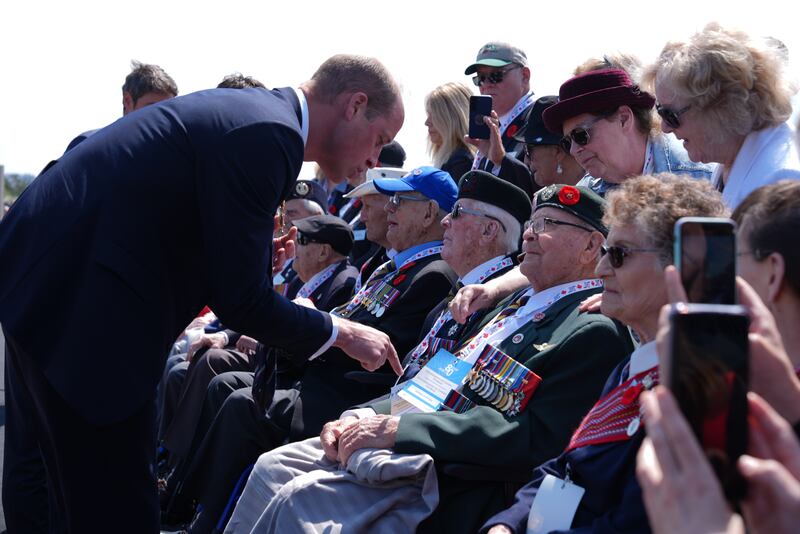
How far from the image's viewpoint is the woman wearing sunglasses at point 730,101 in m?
3.06

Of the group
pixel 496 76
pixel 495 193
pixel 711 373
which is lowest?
pixel 495 193

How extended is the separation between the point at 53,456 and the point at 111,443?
0.66 ft

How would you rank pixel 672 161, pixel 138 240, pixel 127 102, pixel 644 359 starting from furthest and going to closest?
pixel 127 102 → pixel 672 161 → pixel 138 240 → pixel 644 359

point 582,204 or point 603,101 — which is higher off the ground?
point 603,101

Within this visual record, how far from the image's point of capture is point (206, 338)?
18.3 feet

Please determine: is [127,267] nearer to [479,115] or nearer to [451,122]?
[479,115]

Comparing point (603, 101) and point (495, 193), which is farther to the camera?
point (495, 193)

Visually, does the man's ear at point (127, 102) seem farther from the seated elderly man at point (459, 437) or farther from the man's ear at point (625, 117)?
the man's ear at point (625, 117)

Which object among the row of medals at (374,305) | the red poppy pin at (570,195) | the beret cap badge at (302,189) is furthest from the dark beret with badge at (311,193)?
the red poppy pin at (570,195)

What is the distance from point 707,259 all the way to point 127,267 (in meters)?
1.91

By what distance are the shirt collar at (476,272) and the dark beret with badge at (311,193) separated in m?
2.66

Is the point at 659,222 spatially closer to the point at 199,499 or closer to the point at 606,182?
the point at 606,182

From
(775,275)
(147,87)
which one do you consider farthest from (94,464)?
(147,87)

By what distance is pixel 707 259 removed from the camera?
1131mm
